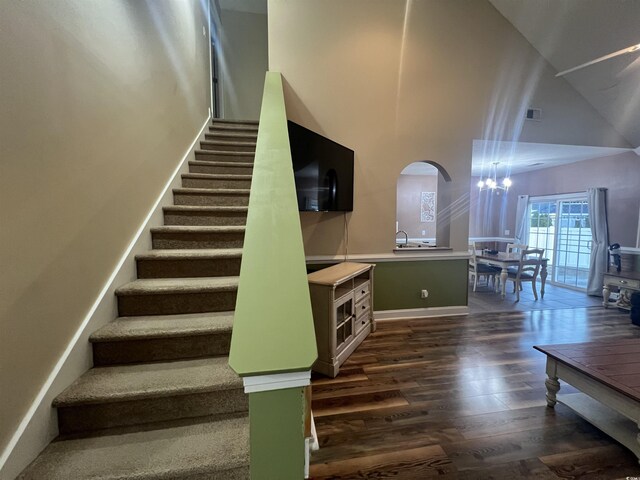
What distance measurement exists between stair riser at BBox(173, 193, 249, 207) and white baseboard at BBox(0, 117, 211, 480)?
18.2 inches

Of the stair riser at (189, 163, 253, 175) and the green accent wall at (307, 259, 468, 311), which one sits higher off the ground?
the stair riser at (189, 163, 253, 175)

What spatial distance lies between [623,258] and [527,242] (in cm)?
182

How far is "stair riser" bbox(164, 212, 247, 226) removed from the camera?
2307mm

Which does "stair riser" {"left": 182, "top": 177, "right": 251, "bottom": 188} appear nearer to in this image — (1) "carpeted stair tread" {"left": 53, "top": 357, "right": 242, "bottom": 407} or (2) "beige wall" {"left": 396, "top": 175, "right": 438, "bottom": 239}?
(1) "carpeted stair tread" {"left": 53, "top": 357, "right": 242, "bottom": 407}

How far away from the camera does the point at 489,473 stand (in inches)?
60.6

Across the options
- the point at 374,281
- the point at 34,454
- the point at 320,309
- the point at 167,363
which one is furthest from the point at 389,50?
the point at 34,454

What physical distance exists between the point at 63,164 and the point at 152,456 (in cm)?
130

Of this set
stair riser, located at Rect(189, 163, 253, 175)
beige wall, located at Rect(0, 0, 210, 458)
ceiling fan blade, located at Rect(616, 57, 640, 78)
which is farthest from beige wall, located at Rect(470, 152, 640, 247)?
beige wall, located at Rect(0, 0, 210, 458)

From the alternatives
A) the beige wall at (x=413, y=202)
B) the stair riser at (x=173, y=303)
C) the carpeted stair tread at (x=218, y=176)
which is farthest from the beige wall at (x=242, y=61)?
the stair riser at (x=173, y=303)

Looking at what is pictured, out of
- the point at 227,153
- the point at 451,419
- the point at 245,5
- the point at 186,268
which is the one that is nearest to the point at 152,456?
the point at 186,268

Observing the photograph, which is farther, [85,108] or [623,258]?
[623,258]

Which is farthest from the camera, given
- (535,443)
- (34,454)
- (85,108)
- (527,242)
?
(527,242)

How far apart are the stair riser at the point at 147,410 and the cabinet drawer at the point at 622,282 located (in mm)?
5537

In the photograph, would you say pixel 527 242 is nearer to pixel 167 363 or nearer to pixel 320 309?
pixel 320 309
